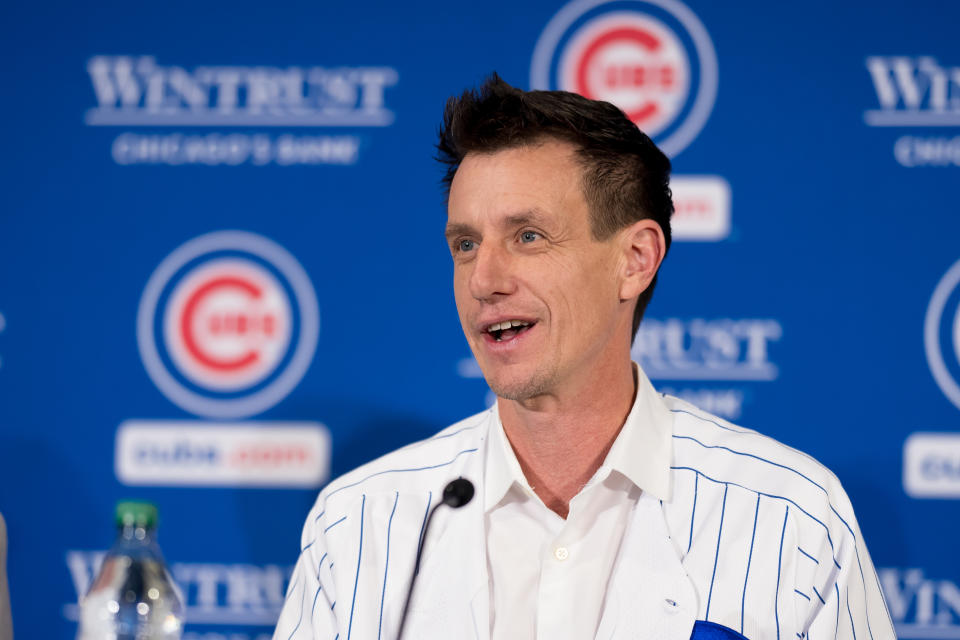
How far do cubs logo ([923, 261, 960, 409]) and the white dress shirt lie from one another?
82 centimetres

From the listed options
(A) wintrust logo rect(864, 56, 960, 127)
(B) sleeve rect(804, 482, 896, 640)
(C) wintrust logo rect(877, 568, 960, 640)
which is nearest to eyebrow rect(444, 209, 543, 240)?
(B) sleeve rect(804, 482, 896, 640)

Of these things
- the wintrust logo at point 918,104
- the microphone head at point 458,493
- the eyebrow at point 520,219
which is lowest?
the microphone head at point 458,493

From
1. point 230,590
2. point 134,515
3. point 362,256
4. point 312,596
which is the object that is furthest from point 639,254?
point 230,590

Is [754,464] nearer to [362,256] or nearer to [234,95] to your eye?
[362,256]

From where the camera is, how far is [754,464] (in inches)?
74.4

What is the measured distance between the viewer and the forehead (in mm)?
1852

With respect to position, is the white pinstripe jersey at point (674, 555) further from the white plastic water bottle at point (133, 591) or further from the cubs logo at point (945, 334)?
the cubs logo at point (945, 334)

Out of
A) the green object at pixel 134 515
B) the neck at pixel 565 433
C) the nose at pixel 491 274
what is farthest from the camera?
the neck at pixel 565 433

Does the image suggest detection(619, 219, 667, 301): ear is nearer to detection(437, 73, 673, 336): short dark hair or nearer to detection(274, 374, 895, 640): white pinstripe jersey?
detection(437, 73, 673, 336): short dark hair

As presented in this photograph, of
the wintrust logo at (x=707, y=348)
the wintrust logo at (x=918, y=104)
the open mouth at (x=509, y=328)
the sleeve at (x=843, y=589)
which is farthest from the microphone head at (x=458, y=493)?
the wintrust logo at (x=918, y=104)

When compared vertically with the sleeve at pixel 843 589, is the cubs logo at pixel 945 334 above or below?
above

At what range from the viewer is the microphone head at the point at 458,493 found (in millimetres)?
1776

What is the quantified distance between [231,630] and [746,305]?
1.46 meters

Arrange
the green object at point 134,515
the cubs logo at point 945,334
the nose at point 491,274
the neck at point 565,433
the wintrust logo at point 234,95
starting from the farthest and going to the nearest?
the wintrust logo at point 234,95 → the cubs logo at point 945,334 → the neck at point 565,433 → the nose at point 491,274 → the green object at point 134,515
